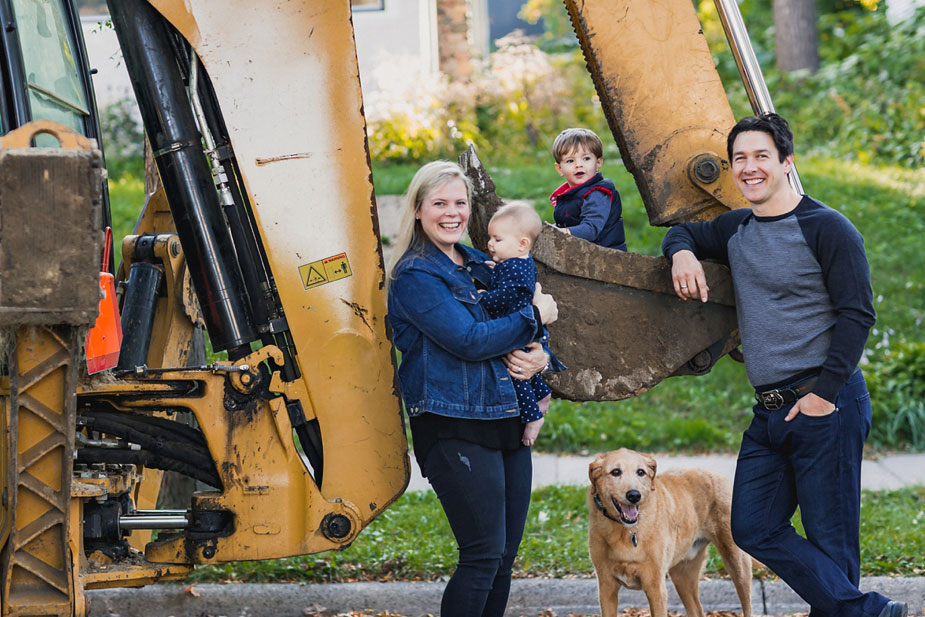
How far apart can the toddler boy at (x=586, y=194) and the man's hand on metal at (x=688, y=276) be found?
34cm

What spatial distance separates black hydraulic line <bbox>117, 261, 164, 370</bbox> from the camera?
3811mm

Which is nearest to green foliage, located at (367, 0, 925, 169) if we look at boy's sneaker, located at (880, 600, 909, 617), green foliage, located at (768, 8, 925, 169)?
green foliage, located at (768, 8, 925, 169)

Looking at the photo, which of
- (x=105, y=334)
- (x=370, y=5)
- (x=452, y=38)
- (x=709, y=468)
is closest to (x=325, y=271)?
(x=105, y=334)

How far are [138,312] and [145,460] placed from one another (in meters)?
0.67

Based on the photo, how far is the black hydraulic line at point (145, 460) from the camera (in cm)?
341

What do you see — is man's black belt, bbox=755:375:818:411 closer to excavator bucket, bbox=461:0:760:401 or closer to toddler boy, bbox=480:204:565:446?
excavator bucket, bbox=461:0:760:401

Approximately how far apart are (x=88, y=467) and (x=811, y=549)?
2372 mm

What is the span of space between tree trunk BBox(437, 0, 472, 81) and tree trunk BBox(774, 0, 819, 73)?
504 centimetres

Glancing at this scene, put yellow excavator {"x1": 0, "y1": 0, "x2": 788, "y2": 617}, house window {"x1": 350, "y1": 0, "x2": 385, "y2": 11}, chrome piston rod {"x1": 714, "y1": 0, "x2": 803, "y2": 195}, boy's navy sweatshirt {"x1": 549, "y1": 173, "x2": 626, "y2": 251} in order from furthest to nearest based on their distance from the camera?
house window {"x1": 350, "y1": 0, "x2": 385, "y2": 11} < boy's navy sweatshirt {"x1": 549, "y1": 173, "x2": 626, "y2": 251} < chrome piston rod {"x1": 714, "y1": 0, "x2": 803, "y2": 195} < yellow excavator {"x1": 0, "y1": 0, "x2": 788, "y2": 617}

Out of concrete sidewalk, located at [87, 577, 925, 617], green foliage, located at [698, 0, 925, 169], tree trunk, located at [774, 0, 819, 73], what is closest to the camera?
concrete sidewalk, located at [87, 577, 925, 617]

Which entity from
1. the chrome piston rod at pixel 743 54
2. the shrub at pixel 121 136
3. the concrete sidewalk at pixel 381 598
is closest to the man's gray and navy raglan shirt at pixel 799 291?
the chrome piston rod at pixel 743 54

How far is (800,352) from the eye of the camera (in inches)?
133

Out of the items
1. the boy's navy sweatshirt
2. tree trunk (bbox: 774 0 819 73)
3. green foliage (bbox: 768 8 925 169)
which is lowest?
the boy's navy sweatshirt

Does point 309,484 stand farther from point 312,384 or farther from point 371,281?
point 371,281
